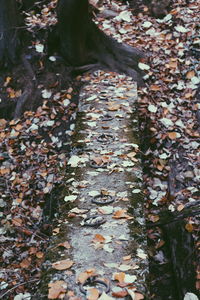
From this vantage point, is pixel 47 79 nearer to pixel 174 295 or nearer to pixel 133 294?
pixel 174 295

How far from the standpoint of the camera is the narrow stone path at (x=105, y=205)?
320 cm

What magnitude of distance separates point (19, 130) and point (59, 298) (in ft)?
13.4

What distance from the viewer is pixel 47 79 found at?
23.4 ft

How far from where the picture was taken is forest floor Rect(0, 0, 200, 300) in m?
4.75

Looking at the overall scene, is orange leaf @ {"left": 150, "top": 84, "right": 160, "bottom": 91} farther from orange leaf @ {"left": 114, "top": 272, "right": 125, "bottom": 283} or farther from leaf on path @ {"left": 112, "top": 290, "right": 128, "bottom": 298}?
leaf on path @ {"left": 112, "top": 290, "right": 128, "bottom": 298}

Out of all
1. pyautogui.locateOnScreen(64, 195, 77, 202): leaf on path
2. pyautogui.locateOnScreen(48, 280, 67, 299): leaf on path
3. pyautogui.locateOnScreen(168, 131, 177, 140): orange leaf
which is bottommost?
pyautogui.locateOnScreen(168, 131, 177, 140): orange leaf

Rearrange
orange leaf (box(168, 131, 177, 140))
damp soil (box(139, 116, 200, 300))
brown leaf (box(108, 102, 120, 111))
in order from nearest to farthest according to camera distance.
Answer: damp soil (box(139, 116, 200, 300)) < brown leaf (box(108, 102, 120, 111)) < orange leaf (box(168, 131, 177, 140))

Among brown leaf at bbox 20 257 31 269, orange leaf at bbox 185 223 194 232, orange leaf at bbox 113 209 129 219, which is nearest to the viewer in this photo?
orange leaf at bbox 113 209 129 219

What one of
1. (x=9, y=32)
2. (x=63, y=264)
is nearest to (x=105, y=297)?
(x=63, y=264)

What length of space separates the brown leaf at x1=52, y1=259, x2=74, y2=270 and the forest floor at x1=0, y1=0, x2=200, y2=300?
34.3 inches

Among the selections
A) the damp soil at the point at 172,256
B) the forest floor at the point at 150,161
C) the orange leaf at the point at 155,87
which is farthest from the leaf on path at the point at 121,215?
the orange leaf at the point at 155,87

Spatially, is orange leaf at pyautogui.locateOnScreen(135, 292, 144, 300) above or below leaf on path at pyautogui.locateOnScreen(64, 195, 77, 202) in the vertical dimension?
above

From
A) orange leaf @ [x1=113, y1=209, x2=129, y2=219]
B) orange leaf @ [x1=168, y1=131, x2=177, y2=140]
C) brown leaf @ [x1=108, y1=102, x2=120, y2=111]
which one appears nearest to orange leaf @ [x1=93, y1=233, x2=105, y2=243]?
orange leaf @ [x1=113, y1=209, x2=129, y2=219]

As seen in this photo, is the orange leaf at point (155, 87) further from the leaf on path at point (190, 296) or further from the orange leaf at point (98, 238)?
the orange leaf at point (98, 238)
